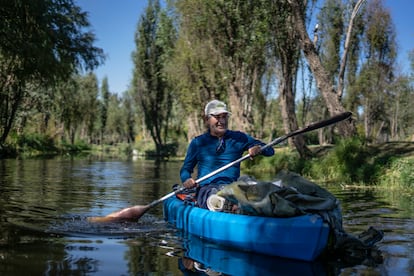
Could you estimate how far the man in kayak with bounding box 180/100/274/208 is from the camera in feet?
19.8

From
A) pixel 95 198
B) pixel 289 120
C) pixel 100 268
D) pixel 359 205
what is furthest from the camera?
pixel 289 120

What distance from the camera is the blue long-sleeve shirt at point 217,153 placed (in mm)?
6113

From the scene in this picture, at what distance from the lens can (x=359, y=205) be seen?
858 centimetres

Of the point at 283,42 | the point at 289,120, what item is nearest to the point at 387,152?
the point at 289,120

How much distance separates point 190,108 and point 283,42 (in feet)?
43.8

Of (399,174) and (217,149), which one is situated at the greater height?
(217,149)

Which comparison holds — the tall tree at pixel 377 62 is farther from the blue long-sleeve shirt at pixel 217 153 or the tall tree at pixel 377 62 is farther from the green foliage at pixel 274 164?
the blue long-sleeve shirt at pixel 217 153

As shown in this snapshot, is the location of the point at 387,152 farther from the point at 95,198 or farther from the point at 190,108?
the point at 190,108

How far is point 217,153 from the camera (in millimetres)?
6156

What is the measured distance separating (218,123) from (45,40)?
9.08 m

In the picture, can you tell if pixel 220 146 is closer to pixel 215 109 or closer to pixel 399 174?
pixel 215 109

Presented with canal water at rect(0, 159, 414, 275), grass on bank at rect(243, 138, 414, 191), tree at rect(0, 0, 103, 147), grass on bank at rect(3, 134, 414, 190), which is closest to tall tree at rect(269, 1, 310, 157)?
grass on bank at rect(3, 134, 414, 190)

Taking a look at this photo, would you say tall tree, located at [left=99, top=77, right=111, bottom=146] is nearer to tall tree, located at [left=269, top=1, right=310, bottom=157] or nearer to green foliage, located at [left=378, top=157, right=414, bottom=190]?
tall tree, located at [left=269, top=1, right=310, bottom=157]

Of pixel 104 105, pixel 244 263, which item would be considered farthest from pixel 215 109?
pixel 104 105
